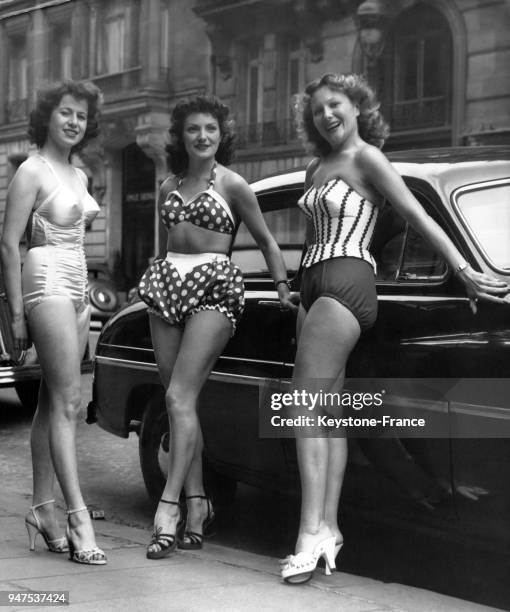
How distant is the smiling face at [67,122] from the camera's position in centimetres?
484

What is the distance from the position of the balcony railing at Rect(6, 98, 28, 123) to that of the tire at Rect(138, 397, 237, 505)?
16179mm


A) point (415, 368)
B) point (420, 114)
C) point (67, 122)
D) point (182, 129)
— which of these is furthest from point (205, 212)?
point (420, 114)

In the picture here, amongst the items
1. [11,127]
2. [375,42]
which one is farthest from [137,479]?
[11,127]

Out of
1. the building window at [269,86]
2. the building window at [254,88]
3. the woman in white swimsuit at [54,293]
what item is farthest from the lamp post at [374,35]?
the woman in white swimsuit at [54,293]

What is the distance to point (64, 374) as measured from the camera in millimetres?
4680

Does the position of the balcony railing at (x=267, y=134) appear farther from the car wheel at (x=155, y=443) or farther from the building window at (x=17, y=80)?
the car wheel at (x=155, y=443)

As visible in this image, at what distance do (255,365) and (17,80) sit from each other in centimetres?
1803

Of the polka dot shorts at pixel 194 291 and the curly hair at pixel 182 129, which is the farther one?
the curly hair at pixel 182 129

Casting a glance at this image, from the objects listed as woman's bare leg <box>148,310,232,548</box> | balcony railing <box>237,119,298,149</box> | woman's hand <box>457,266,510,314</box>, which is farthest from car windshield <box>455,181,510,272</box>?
balcony railing <box>237,119,298,149</box>

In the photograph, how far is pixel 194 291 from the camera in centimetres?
484

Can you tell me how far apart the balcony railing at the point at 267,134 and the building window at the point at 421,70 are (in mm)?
1881

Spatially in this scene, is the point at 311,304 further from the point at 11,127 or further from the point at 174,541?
the point at 11,127

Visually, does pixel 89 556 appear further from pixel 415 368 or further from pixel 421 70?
pixel 421 70

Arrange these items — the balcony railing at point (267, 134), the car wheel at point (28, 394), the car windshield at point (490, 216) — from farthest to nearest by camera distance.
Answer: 1. the balcony railing at point (267, 134)
2. the car wheel at point (28, 394)
3. the car windshield at point (490, 216)
